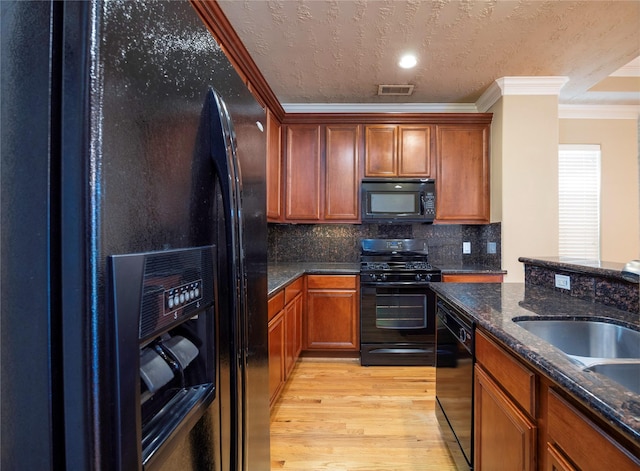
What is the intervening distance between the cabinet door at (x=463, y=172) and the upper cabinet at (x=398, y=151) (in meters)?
0.15

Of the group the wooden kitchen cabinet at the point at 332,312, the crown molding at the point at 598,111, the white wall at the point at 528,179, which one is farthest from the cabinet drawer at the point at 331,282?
the crown molding at the point at 598,111

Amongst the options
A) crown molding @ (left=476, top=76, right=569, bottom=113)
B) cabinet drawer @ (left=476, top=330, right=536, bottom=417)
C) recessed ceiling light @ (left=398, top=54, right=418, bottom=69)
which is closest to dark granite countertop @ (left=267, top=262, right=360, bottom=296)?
cabinet drawer @ (left=476, top=330, right=536, bottom=417)

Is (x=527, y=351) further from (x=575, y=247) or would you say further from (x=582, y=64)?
(x=575, y=247)

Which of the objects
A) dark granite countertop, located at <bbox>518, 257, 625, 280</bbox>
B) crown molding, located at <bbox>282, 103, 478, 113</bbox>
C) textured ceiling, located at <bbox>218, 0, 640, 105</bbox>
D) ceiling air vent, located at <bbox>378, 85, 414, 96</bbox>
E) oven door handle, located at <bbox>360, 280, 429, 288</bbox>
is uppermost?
textured ceiling, located at <bbox>218, 0, 640, 105</bbox>

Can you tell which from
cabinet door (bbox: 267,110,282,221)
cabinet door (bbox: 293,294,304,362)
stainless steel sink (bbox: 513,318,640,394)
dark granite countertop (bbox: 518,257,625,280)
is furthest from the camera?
cabinet door (bbox: 267,110,282,221)

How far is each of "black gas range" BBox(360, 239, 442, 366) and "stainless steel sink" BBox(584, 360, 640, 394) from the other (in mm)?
2150

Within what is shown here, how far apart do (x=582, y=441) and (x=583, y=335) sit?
27.6 inches

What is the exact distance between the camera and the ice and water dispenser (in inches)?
17.7

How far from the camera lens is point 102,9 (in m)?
0.44

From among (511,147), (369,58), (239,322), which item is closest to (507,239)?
(511,147)

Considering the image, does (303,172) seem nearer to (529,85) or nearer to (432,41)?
(432,41)

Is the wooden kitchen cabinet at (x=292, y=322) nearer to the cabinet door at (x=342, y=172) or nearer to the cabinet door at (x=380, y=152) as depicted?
the cabinet door at (x=342, y=172)

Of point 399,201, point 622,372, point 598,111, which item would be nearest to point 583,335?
point 622,372

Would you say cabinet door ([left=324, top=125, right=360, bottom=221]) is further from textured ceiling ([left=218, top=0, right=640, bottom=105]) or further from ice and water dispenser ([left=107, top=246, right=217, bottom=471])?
ice and water dispenser ([left=107, top=246, right=217, bottom=471])
